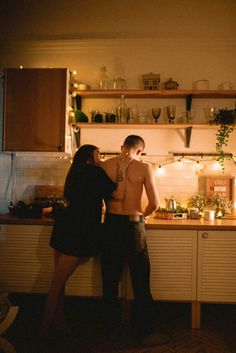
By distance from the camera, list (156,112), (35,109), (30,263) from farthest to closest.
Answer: (156,112) → (35,109) → (30,263)

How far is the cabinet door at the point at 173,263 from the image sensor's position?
9.32 ft

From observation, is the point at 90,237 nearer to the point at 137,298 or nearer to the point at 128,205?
the point at 128,205

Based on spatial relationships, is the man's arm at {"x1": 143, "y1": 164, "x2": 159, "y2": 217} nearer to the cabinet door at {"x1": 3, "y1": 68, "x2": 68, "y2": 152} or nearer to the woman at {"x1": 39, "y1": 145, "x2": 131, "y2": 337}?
the woman at {"x1": 39, "y1": 145, "x2": 131, "y2": 337}

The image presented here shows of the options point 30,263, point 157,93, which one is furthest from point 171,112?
point 30,263

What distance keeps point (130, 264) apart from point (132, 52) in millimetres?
2442

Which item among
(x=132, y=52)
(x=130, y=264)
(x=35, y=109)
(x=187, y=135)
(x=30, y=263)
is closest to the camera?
(x=130, y=264)

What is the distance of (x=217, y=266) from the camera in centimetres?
283

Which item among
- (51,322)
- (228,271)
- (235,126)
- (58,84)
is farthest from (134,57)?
(51,322)

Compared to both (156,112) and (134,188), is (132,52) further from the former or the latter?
(134,188)

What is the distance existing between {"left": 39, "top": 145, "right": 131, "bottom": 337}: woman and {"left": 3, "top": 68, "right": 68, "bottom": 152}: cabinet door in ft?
2.82

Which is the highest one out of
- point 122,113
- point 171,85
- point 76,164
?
point 171,85

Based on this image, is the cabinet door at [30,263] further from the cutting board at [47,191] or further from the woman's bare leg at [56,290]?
the cutting board at [47,191]

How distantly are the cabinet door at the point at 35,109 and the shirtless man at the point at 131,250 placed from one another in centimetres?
98

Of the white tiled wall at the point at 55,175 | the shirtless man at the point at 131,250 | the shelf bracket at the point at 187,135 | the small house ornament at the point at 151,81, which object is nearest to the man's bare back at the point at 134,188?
the shirtless man at the point at 131,250
